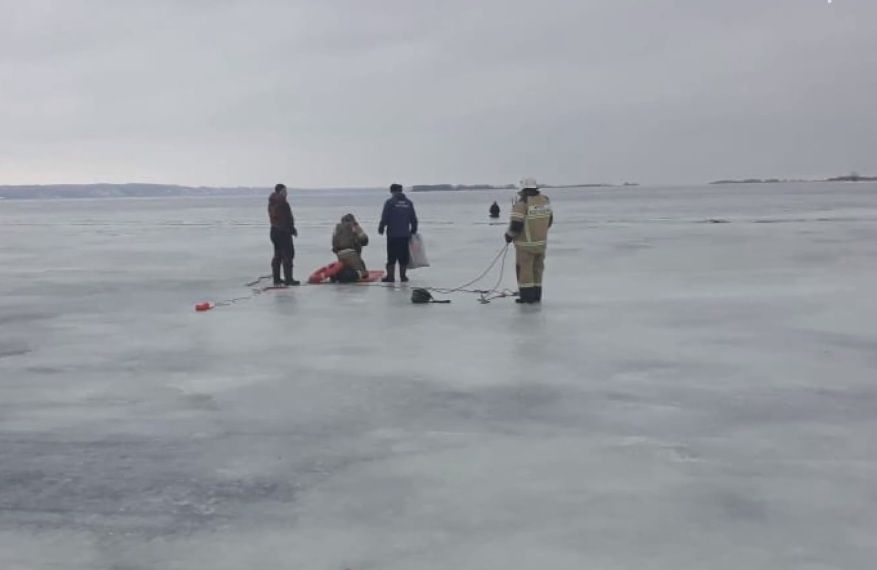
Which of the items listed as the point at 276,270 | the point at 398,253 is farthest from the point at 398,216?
the point at 276,270

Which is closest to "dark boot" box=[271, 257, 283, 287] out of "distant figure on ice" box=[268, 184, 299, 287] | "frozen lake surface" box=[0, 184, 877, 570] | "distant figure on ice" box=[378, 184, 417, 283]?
"distant figure on ice" box=[268, 184, 299, 287]

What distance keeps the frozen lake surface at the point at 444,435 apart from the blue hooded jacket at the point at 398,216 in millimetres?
2327

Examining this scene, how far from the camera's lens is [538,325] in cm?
905

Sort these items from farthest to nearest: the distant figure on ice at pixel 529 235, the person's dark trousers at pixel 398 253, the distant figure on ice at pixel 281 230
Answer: the person's dark trousers at pixel 398 253 < the distant figure on ice at pixel 281 230 < the distant figure on ice at pixel 529 235

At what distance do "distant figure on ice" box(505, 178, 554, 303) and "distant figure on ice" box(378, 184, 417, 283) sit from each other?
273 cm

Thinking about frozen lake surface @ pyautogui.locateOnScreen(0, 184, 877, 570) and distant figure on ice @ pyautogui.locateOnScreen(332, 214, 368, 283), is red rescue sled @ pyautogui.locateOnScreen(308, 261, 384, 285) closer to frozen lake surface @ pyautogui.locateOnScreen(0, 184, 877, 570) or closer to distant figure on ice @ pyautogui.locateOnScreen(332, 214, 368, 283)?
distant figure on ice @ pyautogui.locateOnScreen(332, 214, 368, 283)

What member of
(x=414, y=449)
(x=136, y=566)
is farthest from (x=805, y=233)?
(x=136, y=566)

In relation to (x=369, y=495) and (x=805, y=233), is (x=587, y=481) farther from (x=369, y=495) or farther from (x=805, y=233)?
(x=805, y=233)

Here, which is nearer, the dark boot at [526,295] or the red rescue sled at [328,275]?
the dark boot at [526,295]

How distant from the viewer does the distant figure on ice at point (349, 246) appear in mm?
13117

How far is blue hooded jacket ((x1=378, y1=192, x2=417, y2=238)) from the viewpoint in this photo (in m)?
13.1

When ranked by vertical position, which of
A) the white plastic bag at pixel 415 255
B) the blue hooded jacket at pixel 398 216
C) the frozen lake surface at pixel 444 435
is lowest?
the frozen lake surface at pixel 444 435

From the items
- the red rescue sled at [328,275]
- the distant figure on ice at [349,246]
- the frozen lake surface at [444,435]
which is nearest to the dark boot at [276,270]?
the red rescue sled at [328,275]

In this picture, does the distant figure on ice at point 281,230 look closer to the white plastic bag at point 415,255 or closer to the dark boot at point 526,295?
the white plastic bag at point 415,255
